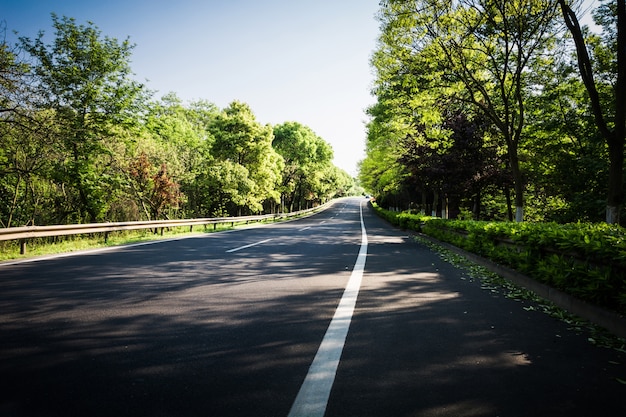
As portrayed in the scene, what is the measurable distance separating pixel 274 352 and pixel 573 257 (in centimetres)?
471

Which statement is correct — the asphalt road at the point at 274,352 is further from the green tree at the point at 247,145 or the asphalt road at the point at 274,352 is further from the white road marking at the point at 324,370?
the green tree at the point at 247,145

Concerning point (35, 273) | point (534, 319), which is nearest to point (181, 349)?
point (534, 319)

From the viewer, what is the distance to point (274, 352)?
10.1ft

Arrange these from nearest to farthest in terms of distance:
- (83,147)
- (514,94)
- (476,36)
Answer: (476,36), (514,94), (83,147)

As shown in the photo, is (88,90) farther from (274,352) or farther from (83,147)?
(274,352)

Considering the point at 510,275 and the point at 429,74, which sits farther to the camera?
the point at 429,74

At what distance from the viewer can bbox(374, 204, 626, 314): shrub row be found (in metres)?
4.05

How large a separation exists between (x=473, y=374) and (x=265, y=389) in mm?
1704

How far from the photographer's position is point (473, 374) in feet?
9.00

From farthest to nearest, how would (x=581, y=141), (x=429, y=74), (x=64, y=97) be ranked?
(x=64, y=97) → (x=581, y=141) → (x=429, y=74)

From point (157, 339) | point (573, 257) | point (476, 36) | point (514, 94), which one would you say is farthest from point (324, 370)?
point (514, 94)

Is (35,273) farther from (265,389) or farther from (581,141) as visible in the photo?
(581,141)

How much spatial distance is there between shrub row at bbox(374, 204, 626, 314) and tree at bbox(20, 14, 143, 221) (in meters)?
18.2

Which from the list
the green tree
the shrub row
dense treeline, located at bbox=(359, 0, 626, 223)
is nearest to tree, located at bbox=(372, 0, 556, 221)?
dense treeline, located at bbox=(359, 0, 626, 223)
